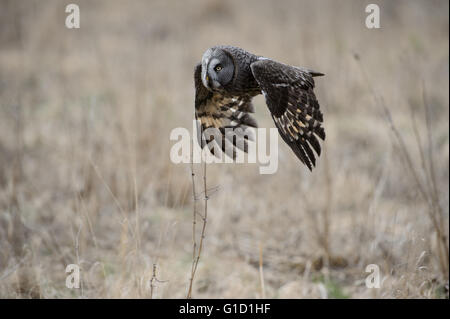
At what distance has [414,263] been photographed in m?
2.41

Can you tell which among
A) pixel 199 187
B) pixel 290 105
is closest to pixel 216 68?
pixel 290 105

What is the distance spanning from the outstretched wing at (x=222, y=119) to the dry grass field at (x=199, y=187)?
0.90 feet

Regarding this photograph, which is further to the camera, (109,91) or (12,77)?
(12,77)

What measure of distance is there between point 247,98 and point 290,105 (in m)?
0.61

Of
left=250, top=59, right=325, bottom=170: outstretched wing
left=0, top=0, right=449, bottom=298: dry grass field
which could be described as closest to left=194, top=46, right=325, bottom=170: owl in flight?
left=250, top=59, right=325, bottom=170: outstretched wing

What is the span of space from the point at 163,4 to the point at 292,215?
658 centimetres

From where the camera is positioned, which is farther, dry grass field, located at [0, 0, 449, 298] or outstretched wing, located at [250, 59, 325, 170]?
dry grass field, located at [0, 0, 449, 298]

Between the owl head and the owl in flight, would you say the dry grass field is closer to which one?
the owl in flight

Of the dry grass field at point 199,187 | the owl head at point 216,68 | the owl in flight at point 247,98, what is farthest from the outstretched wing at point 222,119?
the dry grass field at point 199,187

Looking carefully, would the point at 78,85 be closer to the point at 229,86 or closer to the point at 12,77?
the point at 12,77

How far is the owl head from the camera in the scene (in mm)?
2346
